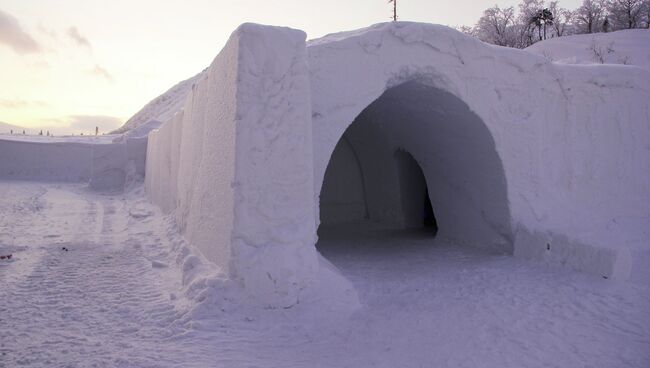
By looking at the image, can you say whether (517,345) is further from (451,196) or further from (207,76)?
(207,76)

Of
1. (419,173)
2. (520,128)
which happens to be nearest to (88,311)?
(520,128)

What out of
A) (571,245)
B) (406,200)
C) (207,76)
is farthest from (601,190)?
(207,76)

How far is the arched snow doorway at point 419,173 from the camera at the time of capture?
6.35 metres

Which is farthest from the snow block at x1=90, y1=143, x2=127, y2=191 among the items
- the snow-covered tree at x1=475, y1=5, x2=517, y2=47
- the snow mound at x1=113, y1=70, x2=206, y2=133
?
the snow-covered tree at x1=475, y1=5, x2=517, y2=47

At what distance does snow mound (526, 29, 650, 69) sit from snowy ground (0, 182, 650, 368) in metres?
18.9

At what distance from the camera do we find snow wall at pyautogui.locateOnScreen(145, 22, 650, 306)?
4.10 meters

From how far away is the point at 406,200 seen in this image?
9.61m

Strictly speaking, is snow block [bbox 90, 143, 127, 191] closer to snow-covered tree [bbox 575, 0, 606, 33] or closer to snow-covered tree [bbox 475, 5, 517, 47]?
snow-covered tree [bbox 475, 5, 517, 47]

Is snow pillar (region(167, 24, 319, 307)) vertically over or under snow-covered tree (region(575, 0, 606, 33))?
under

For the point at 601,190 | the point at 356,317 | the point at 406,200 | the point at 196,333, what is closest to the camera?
the point at 196,333

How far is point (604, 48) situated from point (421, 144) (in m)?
21.2

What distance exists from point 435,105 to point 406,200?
11.6ft

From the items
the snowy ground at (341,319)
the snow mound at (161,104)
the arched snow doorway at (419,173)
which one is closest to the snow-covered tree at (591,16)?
the snow mound at (161,104)

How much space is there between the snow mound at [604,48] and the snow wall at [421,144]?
15.8m
